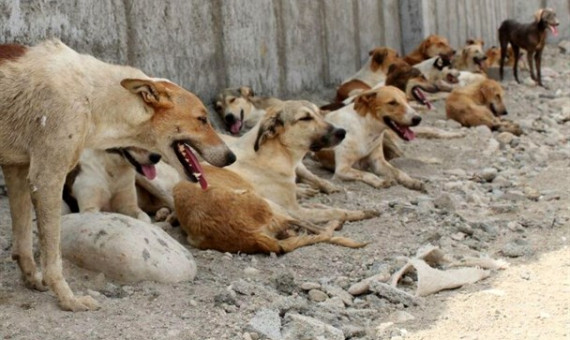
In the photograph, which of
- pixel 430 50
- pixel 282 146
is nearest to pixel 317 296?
pixel 282 146

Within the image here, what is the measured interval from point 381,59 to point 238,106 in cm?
319

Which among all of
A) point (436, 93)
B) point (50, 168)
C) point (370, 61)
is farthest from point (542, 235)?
point (436, 93)

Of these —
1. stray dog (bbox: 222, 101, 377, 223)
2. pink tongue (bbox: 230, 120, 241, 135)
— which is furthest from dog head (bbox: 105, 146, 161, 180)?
pink tongue (bbox: 230, 120, 241, 135)

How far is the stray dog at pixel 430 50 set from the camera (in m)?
13.1

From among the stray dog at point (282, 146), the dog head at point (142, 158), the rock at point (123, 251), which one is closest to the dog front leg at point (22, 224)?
the rock at point (123, 251)

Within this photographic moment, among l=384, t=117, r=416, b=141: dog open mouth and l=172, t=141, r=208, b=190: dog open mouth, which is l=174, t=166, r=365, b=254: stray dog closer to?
l=172, t=141, r=208, b=190: dog open mouth

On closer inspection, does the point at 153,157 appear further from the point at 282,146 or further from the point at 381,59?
the point at 381,59

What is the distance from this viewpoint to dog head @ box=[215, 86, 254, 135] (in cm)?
914

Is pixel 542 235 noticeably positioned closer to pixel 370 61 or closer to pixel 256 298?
pixel 256 298

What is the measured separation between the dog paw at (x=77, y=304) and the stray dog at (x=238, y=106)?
14.5ft

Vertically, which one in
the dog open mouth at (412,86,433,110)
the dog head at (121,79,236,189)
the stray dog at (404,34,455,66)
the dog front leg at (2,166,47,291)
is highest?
the dog head at (121,79,236,189)

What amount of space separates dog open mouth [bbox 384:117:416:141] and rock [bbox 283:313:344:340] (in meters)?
4.62

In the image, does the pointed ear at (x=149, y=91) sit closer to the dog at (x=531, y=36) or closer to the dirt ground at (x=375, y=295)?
the dirt ground at (x=375, y=295)

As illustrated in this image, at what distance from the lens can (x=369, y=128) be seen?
9180mm
